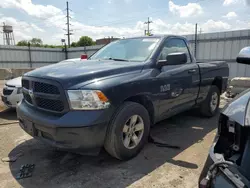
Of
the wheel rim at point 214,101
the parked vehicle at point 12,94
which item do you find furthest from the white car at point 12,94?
the wheel rim at point 214,101

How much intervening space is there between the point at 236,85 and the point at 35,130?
6698mm

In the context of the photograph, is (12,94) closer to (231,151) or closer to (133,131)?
(133,131)

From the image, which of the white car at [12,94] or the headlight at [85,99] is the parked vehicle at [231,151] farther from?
the white car at [12,94]

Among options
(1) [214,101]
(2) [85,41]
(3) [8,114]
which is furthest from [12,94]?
(2) [85,41]

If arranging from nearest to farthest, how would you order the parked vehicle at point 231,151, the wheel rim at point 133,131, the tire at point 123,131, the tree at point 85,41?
the parked vehicle at point 231,151 < the tire at point 123,131 < the wheel rim at point 133,131 < the tree at point 85,41

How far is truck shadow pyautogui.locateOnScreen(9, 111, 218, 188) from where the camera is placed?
2652mm

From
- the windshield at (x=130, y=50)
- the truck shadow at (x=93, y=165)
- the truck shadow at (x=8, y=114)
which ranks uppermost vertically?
the windshield at (x=130, y=50)

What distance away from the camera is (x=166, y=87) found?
3.50 meters

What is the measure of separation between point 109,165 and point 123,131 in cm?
54

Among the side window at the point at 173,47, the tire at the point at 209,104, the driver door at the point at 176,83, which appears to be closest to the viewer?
the driver door at the point at 176,83

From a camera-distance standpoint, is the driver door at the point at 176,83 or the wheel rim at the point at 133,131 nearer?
the wheel rim at the point at 133,131

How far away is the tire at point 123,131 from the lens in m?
2.74

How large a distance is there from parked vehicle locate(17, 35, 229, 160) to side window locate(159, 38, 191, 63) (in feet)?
0.06

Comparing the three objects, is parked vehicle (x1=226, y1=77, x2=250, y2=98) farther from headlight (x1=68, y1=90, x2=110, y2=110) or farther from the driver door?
headlight (x1=68, y1=90, x2=110, y2=110)
